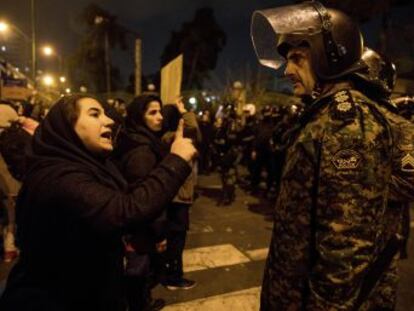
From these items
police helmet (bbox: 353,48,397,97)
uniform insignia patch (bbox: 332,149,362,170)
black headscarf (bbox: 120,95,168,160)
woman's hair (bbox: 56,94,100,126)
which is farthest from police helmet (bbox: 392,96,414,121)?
woman's hair (bbox: 56,94,100,126)

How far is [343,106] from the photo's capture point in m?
1.61

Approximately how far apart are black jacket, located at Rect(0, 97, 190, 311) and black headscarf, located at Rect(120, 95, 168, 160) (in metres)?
1.40

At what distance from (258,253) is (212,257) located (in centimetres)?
68

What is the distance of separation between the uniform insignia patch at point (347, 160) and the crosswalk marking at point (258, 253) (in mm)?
3901

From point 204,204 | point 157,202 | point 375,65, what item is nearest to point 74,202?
point 157,202

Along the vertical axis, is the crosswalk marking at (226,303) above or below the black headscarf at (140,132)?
below

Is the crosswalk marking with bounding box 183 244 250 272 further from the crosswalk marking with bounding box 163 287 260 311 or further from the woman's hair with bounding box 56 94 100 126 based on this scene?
the woman's hair with bounding box 56 94 100 126

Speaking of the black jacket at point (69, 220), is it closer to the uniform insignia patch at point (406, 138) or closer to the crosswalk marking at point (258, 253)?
the uniform insignia patch at point (406, 138)

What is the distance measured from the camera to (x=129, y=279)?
3227mm

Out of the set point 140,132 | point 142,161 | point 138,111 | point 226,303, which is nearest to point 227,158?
point 226,303

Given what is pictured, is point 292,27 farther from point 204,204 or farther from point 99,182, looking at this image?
point 204,204

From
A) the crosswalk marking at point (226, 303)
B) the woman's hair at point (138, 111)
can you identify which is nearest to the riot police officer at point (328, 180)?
the woman's hair at point (138, 111)

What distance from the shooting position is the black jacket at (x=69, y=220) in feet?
5.49

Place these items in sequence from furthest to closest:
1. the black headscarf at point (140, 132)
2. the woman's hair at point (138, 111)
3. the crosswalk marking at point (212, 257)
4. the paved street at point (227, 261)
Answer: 1. the crosswalk marking at point (212, 257)
2. the paved street at point (227, 261)
3. the woman's hair at point (138, 111)
4. the black headscarf at point (140, 132)
